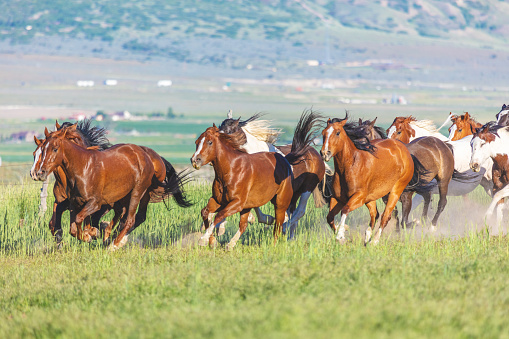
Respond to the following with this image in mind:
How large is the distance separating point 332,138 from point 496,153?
341 centimetres

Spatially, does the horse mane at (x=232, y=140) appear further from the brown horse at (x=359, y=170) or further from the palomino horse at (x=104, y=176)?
the palomino horse at (x=104, y=176)

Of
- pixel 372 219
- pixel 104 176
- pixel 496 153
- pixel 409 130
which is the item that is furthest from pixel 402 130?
pixel 104 176

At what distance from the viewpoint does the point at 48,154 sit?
923 cm

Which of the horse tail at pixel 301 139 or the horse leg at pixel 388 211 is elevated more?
the horse tail at pixel 301 139

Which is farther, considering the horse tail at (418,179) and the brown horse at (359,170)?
the horse tail at (418,179)

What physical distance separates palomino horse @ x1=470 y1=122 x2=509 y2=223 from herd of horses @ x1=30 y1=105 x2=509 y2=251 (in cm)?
1

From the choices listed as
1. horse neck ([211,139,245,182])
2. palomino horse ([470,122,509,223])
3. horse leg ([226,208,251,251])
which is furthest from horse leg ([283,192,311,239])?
palomino horse ([470,122,509,223])

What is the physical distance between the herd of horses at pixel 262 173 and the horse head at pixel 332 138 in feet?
0.04

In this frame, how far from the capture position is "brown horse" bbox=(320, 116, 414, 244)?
30.7ft

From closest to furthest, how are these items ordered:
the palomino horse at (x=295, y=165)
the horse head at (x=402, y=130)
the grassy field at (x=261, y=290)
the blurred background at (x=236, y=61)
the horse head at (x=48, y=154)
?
the grassy field at (x=261, y=290)
the horse head at (x=48, y=154)
the palomino horse at (x=295, y=165)
the horse head at (x=402, y=130)
the blurred background at (x=236, y=61)

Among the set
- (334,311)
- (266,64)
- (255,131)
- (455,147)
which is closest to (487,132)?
(455,147)

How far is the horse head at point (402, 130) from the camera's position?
12828mm

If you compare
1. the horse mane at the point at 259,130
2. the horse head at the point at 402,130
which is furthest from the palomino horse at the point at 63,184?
the horse head at the point at 402,130

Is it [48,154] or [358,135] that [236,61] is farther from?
[48,154]
